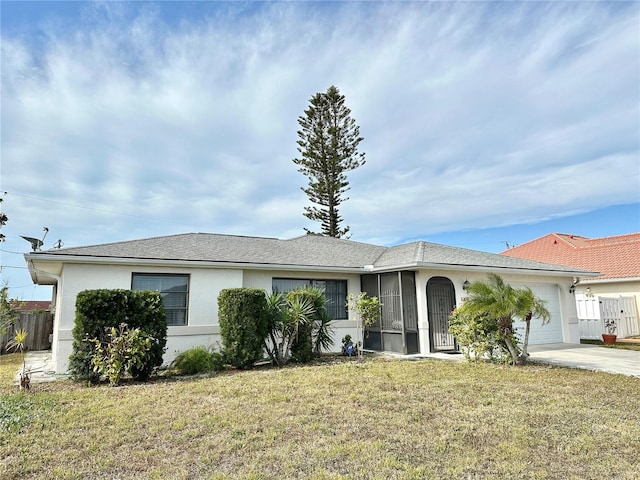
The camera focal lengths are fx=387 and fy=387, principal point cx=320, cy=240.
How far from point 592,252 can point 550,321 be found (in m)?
10.9

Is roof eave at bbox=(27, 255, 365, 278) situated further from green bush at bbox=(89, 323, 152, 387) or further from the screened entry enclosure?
green bush at bbox=(89, 323, 152, 387)

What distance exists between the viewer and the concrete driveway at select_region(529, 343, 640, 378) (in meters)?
10.0

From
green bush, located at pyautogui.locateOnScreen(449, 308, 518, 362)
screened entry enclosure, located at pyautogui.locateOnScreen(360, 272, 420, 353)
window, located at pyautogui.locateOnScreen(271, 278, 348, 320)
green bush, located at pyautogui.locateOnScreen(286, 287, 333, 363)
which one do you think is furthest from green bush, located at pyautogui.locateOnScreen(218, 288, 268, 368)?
green bush, located at pyautogui.locateOnScreen(449, 308, 518, 362)

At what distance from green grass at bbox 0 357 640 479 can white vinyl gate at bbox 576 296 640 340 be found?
11.1 meters

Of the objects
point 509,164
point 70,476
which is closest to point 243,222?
point 509,164

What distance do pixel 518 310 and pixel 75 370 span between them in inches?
425

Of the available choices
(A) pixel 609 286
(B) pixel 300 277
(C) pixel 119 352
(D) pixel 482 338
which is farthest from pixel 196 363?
(A) pixel 609 286

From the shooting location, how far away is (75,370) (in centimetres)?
873

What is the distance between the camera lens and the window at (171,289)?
1141 centimetres

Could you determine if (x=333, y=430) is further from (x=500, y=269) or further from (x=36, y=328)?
(x=36, y=328)

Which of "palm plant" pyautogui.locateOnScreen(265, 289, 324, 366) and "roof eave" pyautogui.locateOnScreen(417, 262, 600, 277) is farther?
"roof eave" pyautogui.locateOnScreen(417, 262, 600, 277)

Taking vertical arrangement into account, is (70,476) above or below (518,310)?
below

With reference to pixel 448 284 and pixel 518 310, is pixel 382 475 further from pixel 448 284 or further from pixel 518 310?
pixel 448 284

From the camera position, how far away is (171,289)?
1172cm
